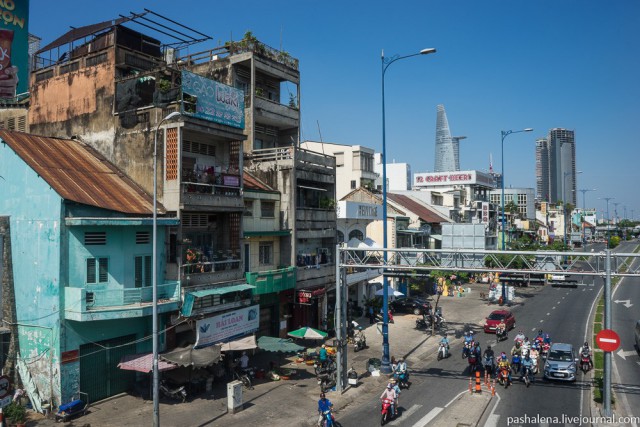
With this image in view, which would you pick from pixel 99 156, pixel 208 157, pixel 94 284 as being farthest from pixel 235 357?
pixel 99 156

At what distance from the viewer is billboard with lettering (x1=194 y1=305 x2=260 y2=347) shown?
2433 cm

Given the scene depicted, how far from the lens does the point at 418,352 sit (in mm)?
32156

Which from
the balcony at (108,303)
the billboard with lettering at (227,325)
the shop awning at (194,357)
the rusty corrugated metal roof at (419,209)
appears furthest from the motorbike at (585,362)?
the rusty corrugated metal roof at (419,209)

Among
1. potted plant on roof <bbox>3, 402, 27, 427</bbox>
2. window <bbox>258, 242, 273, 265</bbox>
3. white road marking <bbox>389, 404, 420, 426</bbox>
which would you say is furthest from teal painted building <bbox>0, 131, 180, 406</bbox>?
white road marking <bbox>389, 404, 420, 426</bbox>

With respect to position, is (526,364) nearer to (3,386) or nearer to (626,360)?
(626,360)

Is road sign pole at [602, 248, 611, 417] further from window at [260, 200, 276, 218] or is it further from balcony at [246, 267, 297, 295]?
window at [260, 200, 276, 218]

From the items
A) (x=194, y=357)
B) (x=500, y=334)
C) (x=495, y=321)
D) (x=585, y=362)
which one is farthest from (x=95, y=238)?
(x=495, y=321)

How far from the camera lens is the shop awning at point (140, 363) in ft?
67.8

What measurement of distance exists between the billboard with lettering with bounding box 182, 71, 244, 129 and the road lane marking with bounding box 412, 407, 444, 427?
667 inches

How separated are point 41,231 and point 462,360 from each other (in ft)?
77.1

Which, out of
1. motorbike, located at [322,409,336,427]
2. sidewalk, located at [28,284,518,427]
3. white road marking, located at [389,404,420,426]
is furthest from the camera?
white road marking, located at [389,404,420,426]

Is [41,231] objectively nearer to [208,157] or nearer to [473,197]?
[208,157]

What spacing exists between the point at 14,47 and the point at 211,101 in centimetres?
1815

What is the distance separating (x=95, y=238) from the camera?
21281 mm
